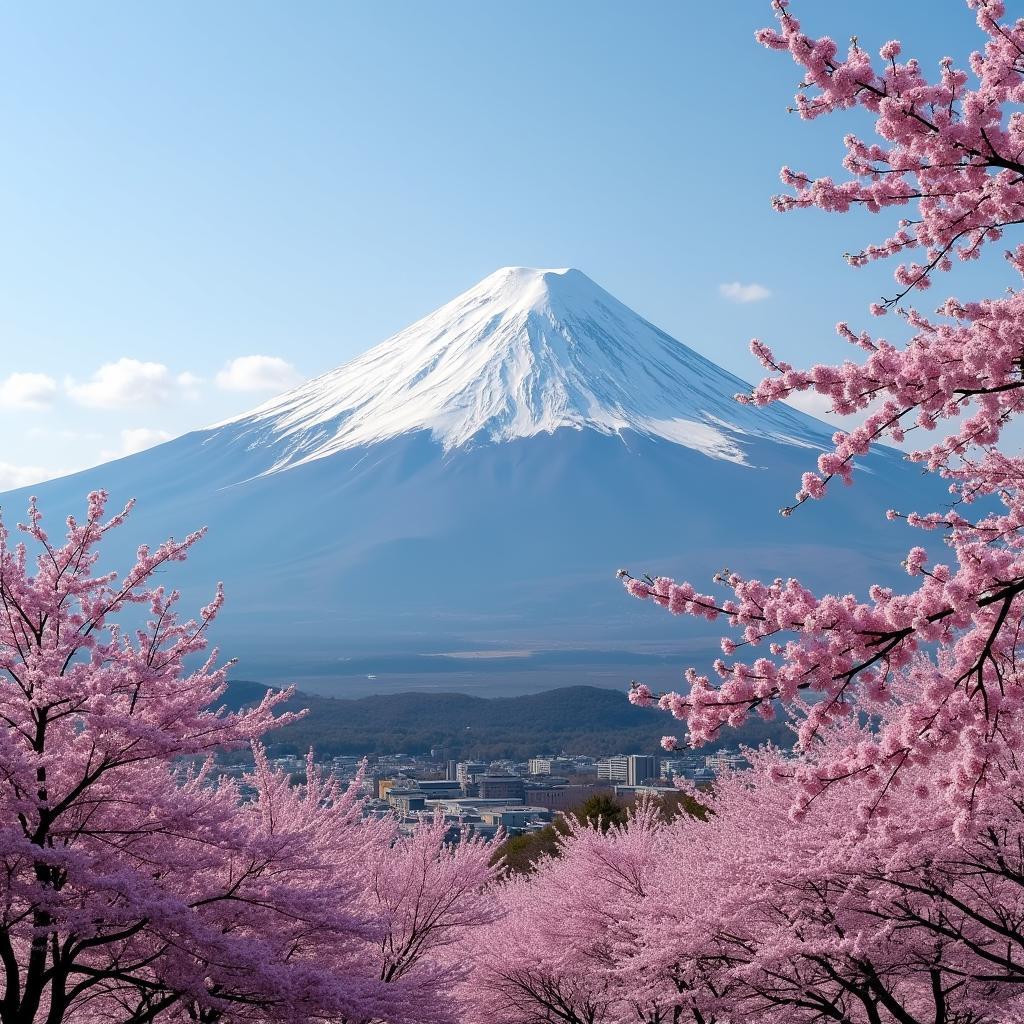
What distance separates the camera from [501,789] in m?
73.1

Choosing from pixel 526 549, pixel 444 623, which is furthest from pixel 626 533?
pixel 444 623

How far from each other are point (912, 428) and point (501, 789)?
69.2 meters

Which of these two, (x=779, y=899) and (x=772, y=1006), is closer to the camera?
(x=779, y=899)

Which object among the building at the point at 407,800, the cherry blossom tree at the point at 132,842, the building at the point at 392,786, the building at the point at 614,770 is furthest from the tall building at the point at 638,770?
the cherry blossom tree at the point at 132,842

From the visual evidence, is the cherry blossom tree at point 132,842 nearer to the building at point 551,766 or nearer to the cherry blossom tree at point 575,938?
the cherry blossom tree at point 575,938

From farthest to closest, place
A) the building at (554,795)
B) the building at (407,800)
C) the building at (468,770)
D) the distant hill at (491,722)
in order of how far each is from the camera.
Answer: the distant hill at (491,722) → the building at (468,770) → the building at (554,795) → the building at (407,800)

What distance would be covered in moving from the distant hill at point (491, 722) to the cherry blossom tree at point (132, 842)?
250 feet

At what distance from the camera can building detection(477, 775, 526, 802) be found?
2832 inches

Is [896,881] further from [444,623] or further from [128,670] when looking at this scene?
[444,623]

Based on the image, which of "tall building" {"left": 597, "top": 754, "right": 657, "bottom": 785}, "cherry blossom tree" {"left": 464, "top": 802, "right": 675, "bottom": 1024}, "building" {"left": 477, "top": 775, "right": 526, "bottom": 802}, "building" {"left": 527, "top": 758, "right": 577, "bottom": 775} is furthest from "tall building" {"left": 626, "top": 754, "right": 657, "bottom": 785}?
"cherry blossom tree" {"left": 464, "top": 802, "right": 675, "bottom": 1024}

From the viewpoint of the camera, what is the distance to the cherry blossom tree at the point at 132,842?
26.9 feet

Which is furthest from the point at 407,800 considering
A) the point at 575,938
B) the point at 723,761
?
the point at 575,938

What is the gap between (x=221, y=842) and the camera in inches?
364

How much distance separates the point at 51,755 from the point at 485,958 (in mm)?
13070
